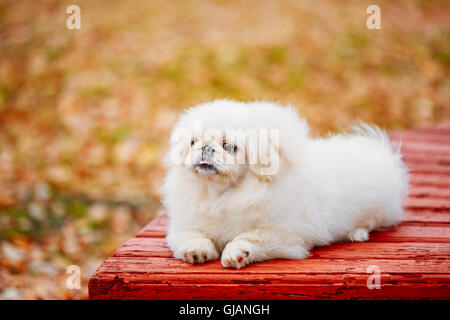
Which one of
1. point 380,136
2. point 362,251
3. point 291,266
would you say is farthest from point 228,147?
point 380,136

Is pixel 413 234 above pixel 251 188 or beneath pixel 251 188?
beneath

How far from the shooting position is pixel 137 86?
782 centimetres

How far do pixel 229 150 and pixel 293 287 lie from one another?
692mm

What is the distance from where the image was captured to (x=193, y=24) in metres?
9.32

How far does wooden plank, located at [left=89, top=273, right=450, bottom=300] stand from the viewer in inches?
80.5

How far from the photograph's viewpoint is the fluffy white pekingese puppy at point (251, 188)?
2242mm

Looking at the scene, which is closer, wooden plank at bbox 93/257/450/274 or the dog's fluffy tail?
wooden plank at bbox 93/257/450/274

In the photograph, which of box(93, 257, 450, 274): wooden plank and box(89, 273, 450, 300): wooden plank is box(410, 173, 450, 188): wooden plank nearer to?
box(93, 257, 450, 274): wooden plank

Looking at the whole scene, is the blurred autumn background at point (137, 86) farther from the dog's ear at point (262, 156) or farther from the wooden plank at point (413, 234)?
the wooden plank at point (413, 234)

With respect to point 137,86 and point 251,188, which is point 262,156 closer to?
point 251,188

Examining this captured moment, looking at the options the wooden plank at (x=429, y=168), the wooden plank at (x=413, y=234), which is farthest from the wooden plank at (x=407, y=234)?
the wooden plank at (x=429, y=168)

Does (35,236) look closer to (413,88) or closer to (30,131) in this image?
(30,131)

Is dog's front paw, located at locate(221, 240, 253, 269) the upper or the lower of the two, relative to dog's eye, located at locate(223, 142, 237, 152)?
lower

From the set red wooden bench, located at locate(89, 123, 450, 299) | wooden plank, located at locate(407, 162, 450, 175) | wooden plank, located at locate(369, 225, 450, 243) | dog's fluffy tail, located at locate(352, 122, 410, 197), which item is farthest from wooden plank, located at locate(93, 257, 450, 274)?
wooden plank, located at locate(407, 162, 450, 175)
